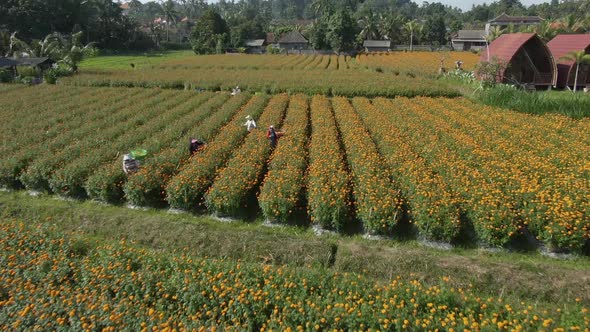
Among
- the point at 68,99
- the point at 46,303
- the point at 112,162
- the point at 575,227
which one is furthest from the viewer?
the point at 68,99

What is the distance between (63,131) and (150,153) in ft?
20.5

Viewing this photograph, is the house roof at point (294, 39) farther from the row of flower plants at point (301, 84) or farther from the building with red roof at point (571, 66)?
the building with red roof at point (571, 66)

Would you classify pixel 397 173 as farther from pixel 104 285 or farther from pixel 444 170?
pixel 104 285

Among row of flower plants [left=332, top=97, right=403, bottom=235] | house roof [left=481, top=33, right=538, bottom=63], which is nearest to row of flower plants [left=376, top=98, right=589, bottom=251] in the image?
row of flower plants [left=332, top=97, right=403, bottom=235]

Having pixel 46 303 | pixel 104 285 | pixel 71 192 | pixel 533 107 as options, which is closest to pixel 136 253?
pixel 104 285

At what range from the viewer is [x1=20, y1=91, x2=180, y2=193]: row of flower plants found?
482 inches

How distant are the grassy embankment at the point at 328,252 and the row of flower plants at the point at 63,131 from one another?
1791 millimetres

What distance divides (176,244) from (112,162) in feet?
19.0

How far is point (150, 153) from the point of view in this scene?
14227 mm

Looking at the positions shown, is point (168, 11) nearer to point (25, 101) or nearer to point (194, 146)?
point (25, 101)

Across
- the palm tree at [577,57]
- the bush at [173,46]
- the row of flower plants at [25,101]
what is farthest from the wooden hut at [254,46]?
the palm tree at [577,57]

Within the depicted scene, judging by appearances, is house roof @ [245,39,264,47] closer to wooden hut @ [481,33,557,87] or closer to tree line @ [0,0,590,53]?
tree line @ [0,0,590,53]

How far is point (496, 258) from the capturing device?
28.4ft

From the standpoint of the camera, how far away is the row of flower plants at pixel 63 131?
1270cm
